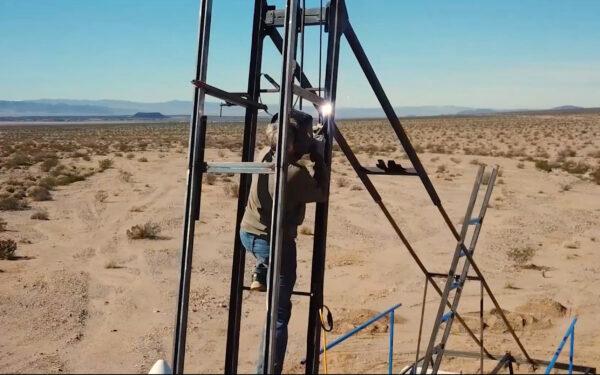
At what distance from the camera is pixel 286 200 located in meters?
3.29

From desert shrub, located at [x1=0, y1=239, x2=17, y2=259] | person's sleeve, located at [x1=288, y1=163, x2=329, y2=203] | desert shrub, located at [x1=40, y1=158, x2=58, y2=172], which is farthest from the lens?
desert shrub, located at [x1=40, y1=158, x2=58, y2=172]

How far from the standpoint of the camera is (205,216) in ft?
52.4

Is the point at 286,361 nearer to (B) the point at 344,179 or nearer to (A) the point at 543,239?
(A) the point at 543,239

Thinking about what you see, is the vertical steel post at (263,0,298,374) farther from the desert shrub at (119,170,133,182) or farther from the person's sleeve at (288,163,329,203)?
the desert shrub at (119,170,133,182)

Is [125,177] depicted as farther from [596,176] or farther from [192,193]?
[192,193]

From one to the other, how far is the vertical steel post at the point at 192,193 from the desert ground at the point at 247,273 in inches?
6.3

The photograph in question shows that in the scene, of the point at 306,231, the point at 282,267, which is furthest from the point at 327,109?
the point at 306,231

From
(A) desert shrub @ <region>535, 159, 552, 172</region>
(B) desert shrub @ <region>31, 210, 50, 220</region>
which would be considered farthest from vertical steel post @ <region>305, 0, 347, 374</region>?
(A) desert shrub @ <region>535, 159, 552, 172</region>

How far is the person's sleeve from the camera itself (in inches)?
125

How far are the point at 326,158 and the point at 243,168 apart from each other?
0.67 metres

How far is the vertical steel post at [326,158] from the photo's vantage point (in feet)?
10.5

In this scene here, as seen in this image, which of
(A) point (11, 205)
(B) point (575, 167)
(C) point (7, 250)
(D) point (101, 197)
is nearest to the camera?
(C) point (7, 250)

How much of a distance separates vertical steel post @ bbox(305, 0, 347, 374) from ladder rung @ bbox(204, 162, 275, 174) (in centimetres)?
63

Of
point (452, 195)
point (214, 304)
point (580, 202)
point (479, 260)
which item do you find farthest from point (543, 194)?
point (214, 304)
